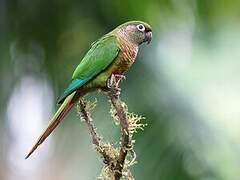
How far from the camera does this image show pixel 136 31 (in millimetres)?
2844

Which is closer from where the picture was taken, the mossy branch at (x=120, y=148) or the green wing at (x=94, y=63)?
the mossy branch at (x=120, y=148)

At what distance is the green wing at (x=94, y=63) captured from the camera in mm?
2674

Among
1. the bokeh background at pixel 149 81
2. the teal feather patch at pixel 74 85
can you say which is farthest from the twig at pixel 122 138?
the bokeh background at pixel 149 81

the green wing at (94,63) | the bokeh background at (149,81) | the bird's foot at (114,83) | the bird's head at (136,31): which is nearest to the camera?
the bird's foot at (114,83)

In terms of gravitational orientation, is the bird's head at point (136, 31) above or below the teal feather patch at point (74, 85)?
above

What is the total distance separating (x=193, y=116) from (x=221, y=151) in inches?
11.1

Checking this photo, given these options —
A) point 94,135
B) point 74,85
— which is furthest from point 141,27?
point 94,135

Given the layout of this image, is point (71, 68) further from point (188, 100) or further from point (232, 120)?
point (232, 120)

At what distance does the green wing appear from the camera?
8.77 ft

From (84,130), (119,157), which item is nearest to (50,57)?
(84,130)

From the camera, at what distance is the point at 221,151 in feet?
14.7

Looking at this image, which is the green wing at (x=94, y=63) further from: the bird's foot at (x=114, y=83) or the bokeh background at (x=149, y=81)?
the bokeh background at (x=149, y=81)

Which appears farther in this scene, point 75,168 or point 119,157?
point 75,168

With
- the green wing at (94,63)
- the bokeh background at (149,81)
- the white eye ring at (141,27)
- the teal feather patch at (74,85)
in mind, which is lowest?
the bokeh background at (149,81)
